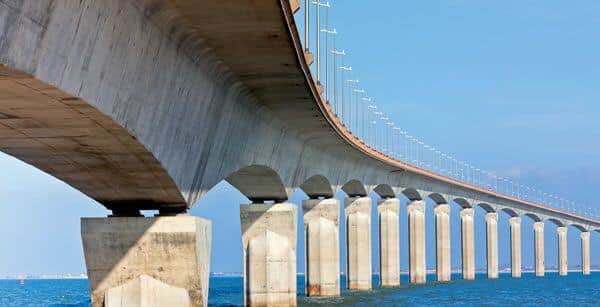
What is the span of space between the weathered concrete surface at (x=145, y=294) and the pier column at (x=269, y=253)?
17049 mm

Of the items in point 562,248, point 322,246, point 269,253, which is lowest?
point 562,248

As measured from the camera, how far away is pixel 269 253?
48438mm

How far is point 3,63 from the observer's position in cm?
1512

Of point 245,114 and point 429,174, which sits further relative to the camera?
point 429,174

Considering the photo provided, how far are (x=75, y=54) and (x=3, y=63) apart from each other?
2824mm

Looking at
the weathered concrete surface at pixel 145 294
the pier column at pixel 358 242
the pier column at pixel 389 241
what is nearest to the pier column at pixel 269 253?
the weathered concrete surface at pixel 145 294

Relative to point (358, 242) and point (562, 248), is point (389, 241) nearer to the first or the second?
point (358, 242)

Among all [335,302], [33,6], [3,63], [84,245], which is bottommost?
[335,302]

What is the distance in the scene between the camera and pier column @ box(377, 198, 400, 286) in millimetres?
85312

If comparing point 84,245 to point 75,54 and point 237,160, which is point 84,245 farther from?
point 75,54

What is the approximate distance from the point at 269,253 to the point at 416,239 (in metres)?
49.3

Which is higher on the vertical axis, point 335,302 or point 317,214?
point 317,214

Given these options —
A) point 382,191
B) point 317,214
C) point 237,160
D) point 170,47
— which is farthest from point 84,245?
point 382,191

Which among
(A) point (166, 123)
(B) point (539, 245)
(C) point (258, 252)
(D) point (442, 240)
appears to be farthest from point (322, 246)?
(B) point (539, 245)
